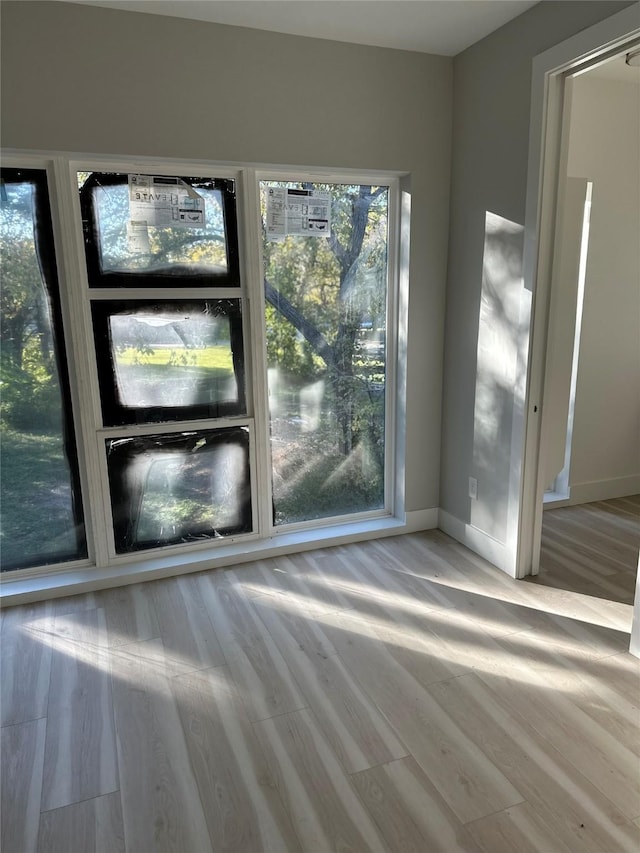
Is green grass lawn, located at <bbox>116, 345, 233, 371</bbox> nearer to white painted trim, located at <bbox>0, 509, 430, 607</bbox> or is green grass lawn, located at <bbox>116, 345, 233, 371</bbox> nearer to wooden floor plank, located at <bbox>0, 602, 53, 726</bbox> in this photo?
white painted trim, located at <bbox>0, 509, 430, 607</bbox>

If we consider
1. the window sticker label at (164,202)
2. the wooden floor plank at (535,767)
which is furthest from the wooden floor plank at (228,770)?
the window sticker label at (164,202)

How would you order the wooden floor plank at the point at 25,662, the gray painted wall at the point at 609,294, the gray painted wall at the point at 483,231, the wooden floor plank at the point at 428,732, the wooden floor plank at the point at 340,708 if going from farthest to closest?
the gray painted wall at the point at 609,294
the gray painted wall at the point at 483,231
the wooden floor plank at the point at 25,662
the wooden floor plank at the point at 340,708
the wooden floor plank at the point at 428,732

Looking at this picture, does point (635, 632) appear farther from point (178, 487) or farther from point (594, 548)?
point (178, 487)

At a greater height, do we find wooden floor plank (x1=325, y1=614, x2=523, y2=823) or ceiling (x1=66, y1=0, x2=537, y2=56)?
ceiling (x1=66, y1=0, x2=537, y2=56)

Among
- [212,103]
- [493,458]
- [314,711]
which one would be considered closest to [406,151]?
[212,103]

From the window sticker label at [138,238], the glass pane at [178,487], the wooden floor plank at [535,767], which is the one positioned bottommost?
the wooden floor plank at [535,767]

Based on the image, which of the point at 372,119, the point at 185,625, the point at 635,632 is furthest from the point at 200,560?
the point at 372,119

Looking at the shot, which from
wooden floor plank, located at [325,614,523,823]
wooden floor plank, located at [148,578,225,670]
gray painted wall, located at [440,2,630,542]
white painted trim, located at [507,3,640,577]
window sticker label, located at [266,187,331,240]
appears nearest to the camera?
wooden floor plank, located at [325,614,523,823]

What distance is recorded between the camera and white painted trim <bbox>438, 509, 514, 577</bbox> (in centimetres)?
290

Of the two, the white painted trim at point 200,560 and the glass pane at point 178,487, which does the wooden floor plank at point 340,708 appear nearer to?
the white painted trim at point 200,560


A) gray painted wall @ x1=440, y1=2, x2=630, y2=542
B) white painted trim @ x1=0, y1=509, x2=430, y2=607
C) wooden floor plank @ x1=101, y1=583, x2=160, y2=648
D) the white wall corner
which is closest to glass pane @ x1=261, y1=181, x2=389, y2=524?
white painted trim @ x1=0, y1=509, x2=430, y2=607

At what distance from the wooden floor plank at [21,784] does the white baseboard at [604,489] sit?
327 cm

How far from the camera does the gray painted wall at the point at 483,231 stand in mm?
2494

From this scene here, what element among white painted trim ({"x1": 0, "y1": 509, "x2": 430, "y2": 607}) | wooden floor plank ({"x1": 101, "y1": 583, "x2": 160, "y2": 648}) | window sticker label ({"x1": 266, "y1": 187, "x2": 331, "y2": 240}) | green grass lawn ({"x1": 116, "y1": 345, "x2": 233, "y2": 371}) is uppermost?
window sticker label ({"x1": 266, "y1": 187, "x2": 331, "y2": 240})
